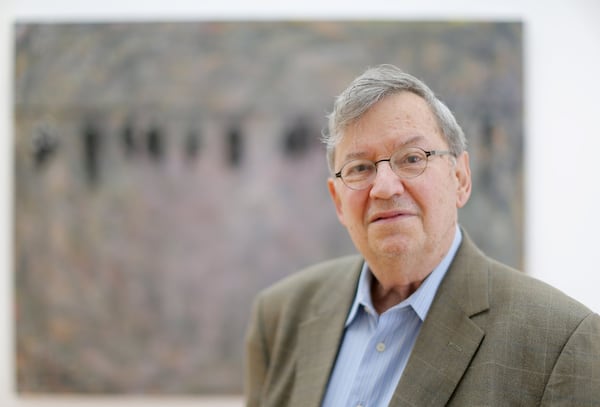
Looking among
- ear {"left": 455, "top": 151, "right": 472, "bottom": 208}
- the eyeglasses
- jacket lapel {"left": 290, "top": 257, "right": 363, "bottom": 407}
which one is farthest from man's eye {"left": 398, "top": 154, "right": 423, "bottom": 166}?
jacket lapel {"left": 290, "top": 257, "right": 363, "bottom": 407}

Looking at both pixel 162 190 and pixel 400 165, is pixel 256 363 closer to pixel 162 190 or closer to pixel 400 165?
pixel 400 165

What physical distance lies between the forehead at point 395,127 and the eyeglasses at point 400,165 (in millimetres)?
13

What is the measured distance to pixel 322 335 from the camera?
1.18 m

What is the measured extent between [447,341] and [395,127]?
16.6 inches

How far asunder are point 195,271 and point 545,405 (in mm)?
1568

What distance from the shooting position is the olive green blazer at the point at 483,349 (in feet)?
2.86

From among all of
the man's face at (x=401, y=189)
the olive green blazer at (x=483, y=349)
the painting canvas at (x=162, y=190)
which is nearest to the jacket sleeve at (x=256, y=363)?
the olive green blazer at (x=483, y=349)

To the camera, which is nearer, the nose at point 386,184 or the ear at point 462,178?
the nose at point 386,184

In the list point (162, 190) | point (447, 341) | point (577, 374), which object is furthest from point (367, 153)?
point (162, 190)

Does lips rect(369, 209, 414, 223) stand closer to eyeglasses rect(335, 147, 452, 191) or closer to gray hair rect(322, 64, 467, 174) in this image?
eyeglasses rect(335, 147, 452, 191)

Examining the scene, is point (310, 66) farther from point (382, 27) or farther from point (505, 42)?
point (505, 42)

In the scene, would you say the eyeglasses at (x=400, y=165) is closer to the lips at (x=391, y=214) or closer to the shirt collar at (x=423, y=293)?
the lips at (x=391, y=214)

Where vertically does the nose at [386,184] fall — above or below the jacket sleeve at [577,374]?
above

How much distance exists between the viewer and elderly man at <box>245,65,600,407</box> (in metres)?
0.89
